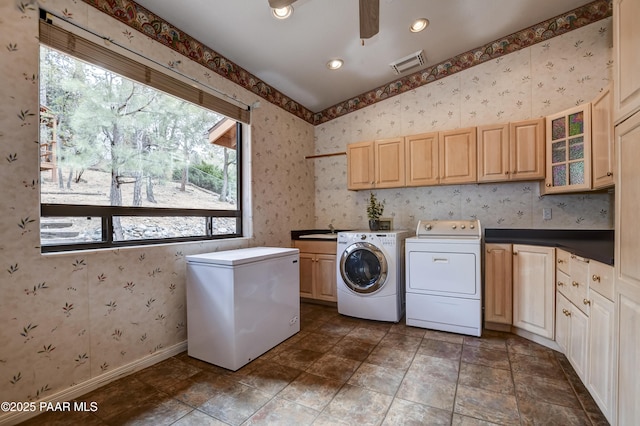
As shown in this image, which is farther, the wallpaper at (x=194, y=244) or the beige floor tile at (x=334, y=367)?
the beige floor tile at (x=334, y=367)

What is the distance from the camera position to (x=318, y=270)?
3.53 meters

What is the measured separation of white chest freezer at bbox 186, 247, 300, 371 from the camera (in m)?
2.04

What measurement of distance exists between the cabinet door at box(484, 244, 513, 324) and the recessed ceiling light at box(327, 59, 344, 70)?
2.32 m

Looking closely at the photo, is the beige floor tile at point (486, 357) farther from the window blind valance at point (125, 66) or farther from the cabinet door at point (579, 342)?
the window blind valance at point (125, 66)

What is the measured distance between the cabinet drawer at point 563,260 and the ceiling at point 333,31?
211cm

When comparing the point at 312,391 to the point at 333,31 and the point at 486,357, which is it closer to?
the point at 486,357

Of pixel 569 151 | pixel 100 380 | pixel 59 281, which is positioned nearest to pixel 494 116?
pixel 569 151

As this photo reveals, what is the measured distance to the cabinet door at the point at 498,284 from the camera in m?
2.60

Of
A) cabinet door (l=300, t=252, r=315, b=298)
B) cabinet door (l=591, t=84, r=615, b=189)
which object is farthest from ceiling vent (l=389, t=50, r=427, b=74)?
cabinet door (l=300, t=252, r=315, b=298)

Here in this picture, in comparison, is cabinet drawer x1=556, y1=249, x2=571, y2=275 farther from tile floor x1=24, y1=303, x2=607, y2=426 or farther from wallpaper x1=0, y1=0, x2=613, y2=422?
wallpaper x1=0, y1=0, x2=613, y2=422

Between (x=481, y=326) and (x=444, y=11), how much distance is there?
2759 mm

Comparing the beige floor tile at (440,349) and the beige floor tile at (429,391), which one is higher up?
the beige floor tile at (429,391)

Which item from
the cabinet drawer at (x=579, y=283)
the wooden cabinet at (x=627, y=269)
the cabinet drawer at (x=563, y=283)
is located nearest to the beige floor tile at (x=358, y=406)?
the wooden cabinet at (x=627, y=269)

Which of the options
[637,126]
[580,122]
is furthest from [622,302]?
[580,122]
